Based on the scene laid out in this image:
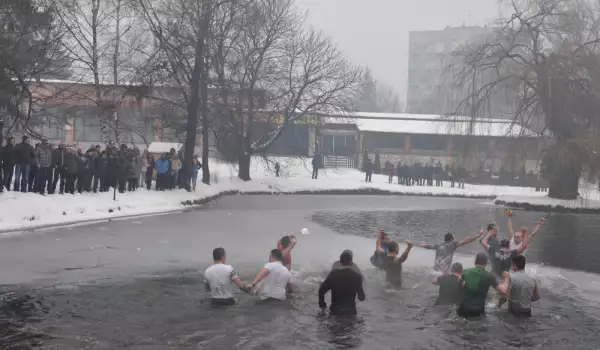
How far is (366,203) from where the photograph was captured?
36.8m

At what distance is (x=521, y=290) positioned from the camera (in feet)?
34.5

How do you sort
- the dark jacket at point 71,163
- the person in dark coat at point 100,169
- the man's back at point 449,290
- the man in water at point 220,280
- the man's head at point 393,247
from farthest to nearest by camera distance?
the person in dark coat at point 100,169 < the dark jacket at point 71,163 < the man's head at point 393,247 < the man's back at point 449,290 < the man in water at point 220,280

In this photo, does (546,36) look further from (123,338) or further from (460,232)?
(123,338)

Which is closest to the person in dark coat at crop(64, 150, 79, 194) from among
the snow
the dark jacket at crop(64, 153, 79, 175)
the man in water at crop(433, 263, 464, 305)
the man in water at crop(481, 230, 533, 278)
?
the dark jacket at crop(64, 153, 79, 175)

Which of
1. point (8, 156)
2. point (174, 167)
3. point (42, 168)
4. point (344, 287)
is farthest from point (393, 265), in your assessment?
point (174, 167)

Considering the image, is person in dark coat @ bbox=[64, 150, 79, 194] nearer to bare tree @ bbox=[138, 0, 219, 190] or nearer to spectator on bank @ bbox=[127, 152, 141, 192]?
spectator on bank @ bbox=[127, 152, 141, 192]

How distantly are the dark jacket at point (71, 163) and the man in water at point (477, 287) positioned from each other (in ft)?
54.3

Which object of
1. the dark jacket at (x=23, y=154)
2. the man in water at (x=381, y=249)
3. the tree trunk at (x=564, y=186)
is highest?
the dark jacket at (x=23, y=154)

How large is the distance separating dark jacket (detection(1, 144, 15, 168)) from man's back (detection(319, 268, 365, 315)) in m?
14.7

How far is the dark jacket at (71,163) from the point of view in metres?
23.3

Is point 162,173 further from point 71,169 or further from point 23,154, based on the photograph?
point 23,154

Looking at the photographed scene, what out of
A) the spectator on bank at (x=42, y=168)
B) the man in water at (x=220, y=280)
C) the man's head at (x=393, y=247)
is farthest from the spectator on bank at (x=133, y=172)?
the man in water at (x=220, y=280)

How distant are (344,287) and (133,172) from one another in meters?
19.0

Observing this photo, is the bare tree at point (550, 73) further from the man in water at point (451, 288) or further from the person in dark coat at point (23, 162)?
the man in water at point (451, 288)
